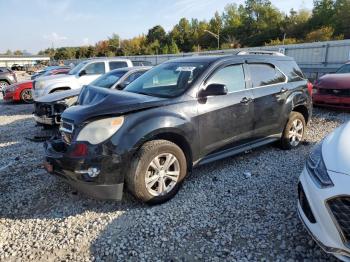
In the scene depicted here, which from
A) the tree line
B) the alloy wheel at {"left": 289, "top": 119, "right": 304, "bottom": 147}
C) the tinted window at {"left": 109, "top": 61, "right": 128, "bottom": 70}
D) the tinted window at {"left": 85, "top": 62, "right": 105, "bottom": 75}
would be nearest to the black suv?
the alloy wheel at {"left": 289, "top": 119, "right": 304, "bottom": 147}

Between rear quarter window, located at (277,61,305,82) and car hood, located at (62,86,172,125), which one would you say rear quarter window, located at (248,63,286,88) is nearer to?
rear quarter window, located at (277,61,305,82)

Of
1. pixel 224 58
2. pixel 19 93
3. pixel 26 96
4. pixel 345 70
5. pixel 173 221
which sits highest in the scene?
pixel 224 58

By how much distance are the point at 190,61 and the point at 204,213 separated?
2264mm

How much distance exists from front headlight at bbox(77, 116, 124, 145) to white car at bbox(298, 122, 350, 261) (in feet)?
6.47

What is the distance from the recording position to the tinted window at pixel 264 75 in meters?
4.69

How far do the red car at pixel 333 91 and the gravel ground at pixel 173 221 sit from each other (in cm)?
426

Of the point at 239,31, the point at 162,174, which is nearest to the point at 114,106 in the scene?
the point at 162,174

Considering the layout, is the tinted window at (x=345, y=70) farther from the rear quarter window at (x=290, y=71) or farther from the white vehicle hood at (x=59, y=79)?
the white vehicle hood at (x=59, y=79)

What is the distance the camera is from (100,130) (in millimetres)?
3301

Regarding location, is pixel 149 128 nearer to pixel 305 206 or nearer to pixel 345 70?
pixel 305 206

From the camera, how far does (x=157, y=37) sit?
285 ft

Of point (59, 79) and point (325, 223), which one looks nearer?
point (325, 223)

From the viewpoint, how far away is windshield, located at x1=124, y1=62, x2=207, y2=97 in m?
4.08

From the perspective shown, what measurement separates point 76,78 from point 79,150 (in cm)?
754
